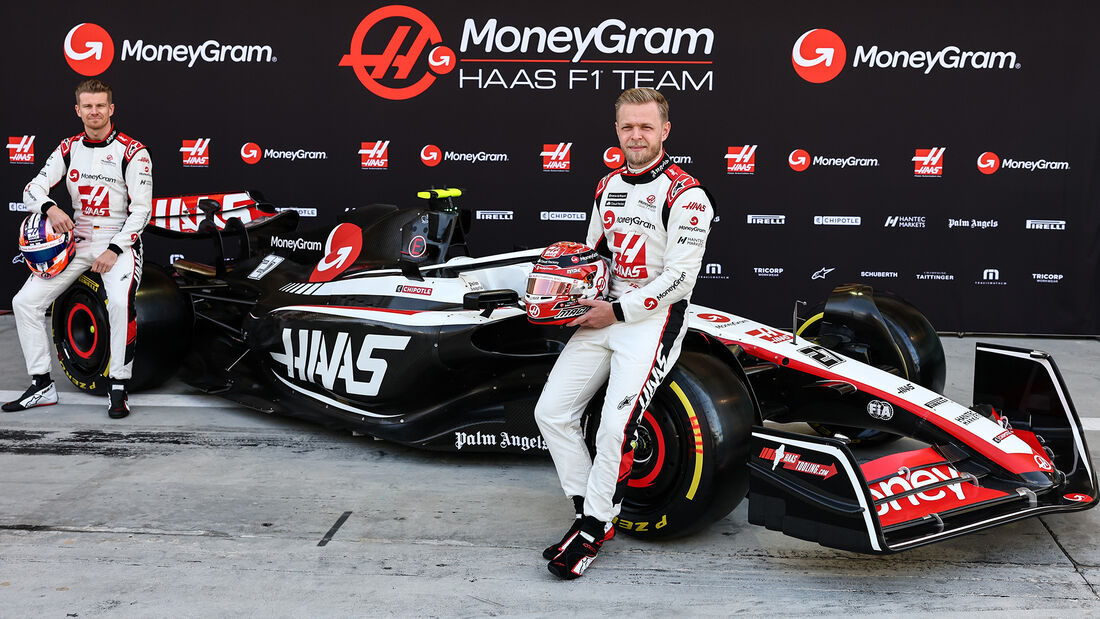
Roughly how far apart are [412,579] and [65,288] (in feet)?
10.8

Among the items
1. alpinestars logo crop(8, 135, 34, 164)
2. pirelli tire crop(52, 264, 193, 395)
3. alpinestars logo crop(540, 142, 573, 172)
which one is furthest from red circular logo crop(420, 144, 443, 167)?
alpinestars logo crop(8, 135, 34, 164)

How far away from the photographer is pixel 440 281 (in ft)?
14.9

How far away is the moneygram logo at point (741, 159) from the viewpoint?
759 centimetres

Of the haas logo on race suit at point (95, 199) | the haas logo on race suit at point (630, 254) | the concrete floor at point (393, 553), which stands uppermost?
the haas logo on race suit at point (95, 199)

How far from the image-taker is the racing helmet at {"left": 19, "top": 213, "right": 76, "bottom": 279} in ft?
16.2

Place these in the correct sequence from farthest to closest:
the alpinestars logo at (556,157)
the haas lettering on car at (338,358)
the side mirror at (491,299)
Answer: the alpinestars logo at (556,157), the haas lettering on car at (338,358), the side mirror at (491,299)

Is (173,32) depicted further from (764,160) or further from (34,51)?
(764,160)

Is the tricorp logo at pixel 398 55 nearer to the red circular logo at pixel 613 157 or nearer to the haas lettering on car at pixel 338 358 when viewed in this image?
the red circular logo at pixel 613 157

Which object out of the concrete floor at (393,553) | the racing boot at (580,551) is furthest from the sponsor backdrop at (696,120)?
the racing boot at (580,551)

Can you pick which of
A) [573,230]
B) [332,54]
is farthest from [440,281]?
[332,54]

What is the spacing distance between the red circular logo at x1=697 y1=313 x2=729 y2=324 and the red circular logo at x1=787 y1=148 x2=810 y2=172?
3.71 meters

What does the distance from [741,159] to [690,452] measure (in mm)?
4850

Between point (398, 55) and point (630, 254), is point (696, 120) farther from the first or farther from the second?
point (630, 254)

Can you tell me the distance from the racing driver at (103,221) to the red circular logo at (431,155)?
2.93 metres
